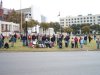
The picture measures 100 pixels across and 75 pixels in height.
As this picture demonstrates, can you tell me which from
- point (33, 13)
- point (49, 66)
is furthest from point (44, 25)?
point (49, 66)

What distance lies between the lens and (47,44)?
33.2m

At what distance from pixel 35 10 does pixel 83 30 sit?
27.8 metres

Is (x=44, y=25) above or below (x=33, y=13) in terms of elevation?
below

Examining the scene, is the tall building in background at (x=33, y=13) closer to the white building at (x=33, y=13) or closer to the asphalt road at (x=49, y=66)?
the white building at (x=33, y=13)

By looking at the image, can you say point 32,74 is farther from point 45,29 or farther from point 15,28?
point 45,29

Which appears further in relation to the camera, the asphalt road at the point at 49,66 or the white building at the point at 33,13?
the white building at the point at 33,13

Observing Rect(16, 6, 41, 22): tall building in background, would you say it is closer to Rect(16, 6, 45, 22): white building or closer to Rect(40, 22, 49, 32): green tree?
Rect(16, 6, 45, 22): white building

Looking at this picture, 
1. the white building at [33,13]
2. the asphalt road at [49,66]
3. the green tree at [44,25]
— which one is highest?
the white building at [33,13]

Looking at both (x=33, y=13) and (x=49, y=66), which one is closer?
(x=49, y=66)

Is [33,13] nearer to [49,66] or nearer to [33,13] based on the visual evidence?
[33,13]

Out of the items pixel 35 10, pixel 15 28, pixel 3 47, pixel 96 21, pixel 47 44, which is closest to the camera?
pixel 3 47

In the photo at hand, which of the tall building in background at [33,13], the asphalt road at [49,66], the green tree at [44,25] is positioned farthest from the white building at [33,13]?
the asphalt road at [49,66]

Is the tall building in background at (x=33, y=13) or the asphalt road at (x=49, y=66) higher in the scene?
the tall building in background at (x=33, y=13)

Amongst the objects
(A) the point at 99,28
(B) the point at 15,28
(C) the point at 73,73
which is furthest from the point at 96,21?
(C) the point at 73,73
